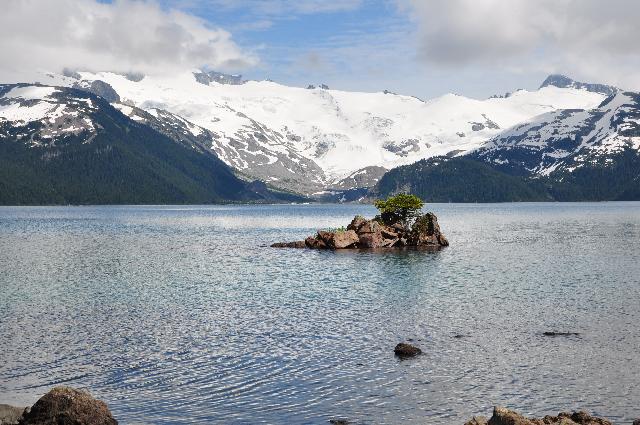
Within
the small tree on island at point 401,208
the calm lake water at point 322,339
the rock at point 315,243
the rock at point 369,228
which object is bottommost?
the calm lake water at point 322,339

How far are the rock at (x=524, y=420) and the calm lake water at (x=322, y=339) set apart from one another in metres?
4.96

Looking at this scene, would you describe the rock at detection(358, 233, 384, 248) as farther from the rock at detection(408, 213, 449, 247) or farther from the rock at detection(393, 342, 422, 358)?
the rock at detection(393, 342, 422, 358)

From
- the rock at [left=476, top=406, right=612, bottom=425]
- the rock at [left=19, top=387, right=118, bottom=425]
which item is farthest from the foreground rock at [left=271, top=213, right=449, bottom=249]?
the rock at [left=476, top=406, right=612, bottom=425]

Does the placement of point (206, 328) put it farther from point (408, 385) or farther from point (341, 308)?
point (408, 385)

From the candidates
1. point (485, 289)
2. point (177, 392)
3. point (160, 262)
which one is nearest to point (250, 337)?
point (177, 392)

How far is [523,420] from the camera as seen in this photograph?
30578 mm

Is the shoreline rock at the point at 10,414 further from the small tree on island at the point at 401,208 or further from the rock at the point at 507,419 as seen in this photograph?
the small tree on island at the point at 401,208

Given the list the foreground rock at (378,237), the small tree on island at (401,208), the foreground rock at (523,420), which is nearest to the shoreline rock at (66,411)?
the foreground rock at (523,420)

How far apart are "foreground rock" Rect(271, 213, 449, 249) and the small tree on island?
3.34m

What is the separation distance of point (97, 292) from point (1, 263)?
43583 mm

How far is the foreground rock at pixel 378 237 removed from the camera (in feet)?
523

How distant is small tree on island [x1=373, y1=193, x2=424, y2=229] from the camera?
6535 inches

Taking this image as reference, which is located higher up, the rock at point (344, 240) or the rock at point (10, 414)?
the rock at point (344, 240)

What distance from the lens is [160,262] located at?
12394cm
